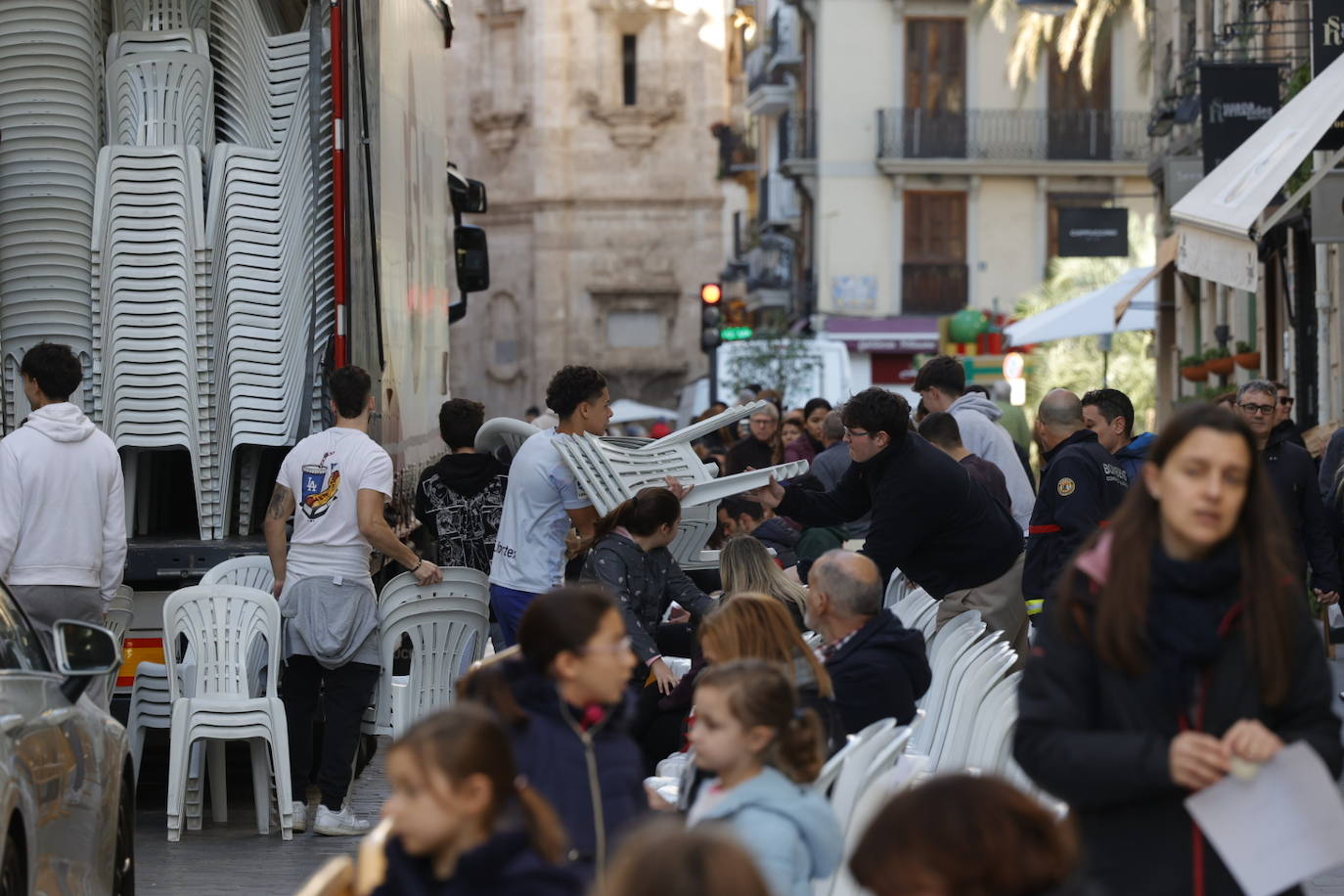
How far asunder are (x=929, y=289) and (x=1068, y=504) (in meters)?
37.2

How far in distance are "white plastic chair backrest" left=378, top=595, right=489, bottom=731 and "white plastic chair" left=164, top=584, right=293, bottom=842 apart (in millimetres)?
873

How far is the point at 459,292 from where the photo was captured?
17.7 m

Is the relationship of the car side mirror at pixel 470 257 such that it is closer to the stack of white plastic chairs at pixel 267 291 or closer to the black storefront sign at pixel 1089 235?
the stack of white plastic chairs at pixel 267 291

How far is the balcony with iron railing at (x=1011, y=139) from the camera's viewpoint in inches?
1817

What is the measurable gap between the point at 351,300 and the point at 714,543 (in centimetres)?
434

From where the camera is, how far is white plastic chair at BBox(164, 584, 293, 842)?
9.02m

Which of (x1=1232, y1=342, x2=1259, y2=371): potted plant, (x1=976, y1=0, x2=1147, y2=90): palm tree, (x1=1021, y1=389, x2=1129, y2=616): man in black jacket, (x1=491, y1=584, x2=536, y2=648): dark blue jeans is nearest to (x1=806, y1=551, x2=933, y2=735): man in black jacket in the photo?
(x1=1021, y1=389, x2=1129, y2=616): man in black jacket

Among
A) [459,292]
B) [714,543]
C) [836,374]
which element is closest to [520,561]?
[714,543]

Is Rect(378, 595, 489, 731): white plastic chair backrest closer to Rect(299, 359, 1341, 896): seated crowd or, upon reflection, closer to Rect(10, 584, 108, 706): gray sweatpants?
Rect(10, 584, 108, 706): gray sweatpants

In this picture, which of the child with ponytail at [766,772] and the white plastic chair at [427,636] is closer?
the child with ponytail at [766,772]

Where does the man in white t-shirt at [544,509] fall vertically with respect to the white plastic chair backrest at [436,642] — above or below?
above

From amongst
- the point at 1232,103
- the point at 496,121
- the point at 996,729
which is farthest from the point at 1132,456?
the point at 496,121

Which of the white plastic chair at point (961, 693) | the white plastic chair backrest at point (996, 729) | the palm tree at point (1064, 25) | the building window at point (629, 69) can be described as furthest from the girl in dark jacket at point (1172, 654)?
the building window at point (629, 69)

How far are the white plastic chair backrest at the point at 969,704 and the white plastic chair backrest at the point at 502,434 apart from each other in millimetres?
4595
